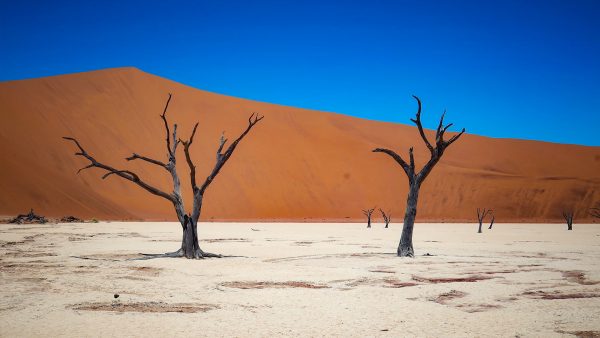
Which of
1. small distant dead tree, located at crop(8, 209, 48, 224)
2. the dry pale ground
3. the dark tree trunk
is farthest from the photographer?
small distant dead tree, located at crop(8, 209, 48, 224)

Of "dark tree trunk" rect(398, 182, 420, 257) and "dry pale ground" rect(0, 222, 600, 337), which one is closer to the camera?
"dry pale ground" rect(0, 222, 600, 337)

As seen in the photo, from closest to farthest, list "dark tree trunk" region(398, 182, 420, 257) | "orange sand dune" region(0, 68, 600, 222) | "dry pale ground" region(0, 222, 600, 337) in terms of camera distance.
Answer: "dry pale ground" region(0, 222, 600, 337)
"dark tree trunk" region(398, 182, 420, 257)
"orange sand dune" region(0, 68, 600, 222)

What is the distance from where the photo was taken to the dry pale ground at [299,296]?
6.27 m

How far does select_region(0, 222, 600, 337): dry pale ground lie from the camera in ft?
20.6

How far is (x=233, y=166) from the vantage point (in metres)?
Answer: 61.2

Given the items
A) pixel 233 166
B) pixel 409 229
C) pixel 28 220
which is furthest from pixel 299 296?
pixel 233 166

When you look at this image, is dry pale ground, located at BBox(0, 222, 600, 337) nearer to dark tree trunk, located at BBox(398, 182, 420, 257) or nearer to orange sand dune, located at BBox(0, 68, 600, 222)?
dark tree trunk, located at BBox(398, 182, 420, 257)

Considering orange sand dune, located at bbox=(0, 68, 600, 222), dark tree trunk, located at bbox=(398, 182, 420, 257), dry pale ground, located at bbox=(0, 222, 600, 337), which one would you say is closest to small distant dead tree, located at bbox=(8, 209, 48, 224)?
orange sand dune, located at bbox=(0, 68, 600, 222)

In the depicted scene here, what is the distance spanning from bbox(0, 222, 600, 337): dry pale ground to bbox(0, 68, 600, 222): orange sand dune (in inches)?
1206

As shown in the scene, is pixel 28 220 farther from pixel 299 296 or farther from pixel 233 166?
pixel 233 166

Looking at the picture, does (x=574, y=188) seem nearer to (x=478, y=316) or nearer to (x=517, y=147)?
(x=517, y=147)

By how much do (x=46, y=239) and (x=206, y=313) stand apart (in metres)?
15.3

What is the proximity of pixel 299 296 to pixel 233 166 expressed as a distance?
175 feet

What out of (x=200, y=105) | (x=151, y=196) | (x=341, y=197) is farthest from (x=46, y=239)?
(x=200, y=105)
